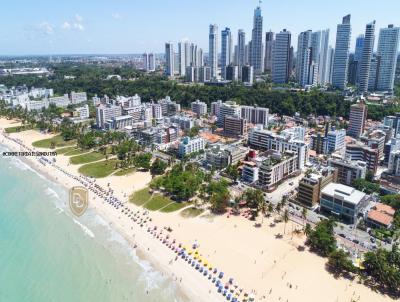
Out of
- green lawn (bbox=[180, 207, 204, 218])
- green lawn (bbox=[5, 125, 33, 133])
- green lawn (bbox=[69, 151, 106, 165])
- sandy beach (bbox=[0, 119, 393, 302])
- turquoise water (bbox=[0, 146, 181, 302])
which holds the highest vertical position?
green lawn (bbox=[5, 125, 33, 133])

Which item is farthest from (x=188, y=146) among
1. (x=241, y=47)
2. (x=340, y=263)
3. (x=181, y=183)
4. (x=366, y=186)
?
(x=241, y=47)

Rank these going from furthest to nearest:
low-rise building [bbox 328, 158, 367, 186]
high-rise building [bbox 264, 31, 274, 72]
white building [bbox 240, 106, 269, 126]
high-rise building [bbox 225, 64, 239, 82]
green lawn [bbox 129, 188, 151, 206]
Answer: high-rise building [bbox 264, 31, 274, 72], high-rise building [bbox 225, 64, 239, 82], white building [bbox 240, 106, 269, 126], low-rise building [bbox 328, 158, 367, 186], green lawn [bbox 129, 188, 151, 206]

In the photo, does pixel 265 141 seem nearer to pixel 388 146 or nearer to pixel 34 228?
pixel 388 146

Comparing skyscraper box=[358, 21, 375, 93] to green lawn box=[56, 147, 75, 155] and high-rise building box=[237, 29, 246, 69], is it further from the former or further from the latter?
green lawn box=[56, 147, 75, 155]

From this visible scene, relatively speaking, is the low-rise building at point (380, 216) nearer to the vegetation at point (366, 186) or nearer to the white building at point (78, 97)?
the vegetation at point (366, 186)

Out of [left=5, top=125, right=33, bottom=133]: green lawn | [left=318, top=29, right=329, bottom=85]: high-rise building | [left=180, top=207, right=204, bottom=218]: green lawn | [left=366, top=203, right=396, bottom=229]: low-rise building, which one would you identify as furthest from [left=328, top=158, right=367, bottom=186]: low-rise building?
[left=318, top=29, right=329, bottom=85]: high-rise building

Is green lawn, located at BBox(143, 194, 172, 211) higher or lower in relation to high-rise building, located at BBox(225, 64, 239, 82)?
lower

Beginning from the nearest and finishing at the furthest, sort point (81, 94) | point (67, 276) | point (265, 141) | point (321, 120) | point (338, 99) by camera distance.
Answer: point (67, 276) < point (265, 141) < point (321, 120) < point (338, 99) < point (81, 94)

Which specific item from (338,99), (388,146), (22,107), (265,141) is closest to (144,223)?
(265,141)
